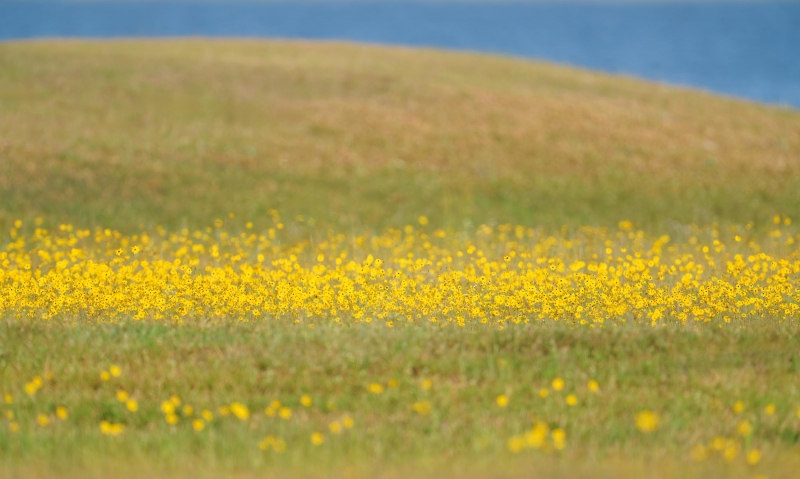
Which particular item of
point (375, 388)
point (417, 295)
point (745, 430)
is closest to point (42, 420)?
point (375, 388)

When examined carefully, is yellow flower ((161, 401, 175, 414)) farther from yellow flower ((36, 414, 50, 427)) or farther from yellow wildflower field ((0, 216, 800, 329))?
yellow wildflower field ((0, 216, 800, 329))

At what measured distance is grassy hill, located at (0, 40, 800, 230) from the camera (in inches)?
759

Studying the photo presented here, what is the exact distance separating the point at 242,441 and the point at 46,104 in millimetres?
24173

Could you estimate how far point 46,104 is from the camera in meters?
27.1

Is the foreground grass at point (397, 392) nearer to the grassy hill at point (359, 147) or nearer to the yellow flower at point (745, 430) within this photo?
the yellow flower at point (745, 430)

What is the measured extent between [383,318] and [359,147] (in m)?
16.2

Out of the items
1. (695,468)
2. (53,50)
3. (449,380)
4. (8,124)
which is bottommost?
(695,468)

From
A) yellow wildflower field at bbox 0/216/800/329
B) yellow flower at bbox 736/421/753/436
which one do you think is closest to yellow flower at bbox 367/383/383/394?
yellow wildflower field at bbox 0/216/800/329

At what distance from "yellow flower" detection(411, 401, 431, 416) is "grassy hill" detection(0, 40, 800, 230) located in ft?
39.5

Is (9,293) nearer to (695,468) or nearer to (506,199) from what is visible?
(695,468)

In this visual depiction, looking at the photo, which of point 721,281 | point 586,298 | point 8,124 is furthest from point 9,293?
point 8,124

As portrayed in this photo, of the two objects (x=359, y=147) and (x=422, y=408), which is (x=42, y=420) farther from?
(x=359, y=147)

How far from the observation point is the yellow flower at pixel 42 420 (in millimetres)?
5703

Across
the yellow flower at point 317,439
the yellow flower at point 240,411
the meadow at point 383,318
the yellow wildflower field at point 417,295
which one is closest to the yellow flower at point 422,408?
the meadow at point 383,318
